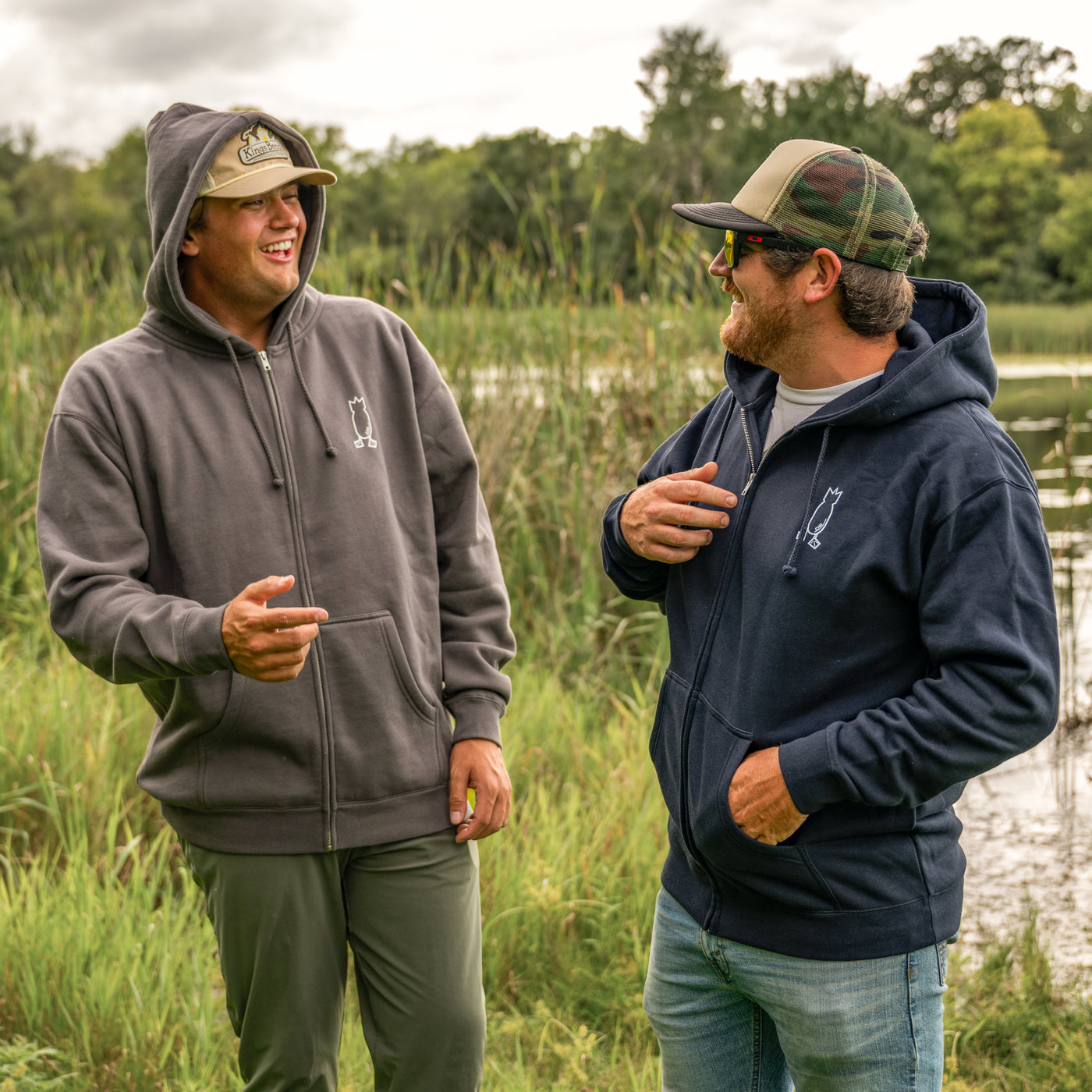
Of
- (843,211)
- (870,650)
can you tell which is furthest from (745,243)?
(870,650)

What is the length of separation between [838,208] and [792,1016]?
120cm

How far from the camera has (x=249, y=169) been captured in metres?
2.04

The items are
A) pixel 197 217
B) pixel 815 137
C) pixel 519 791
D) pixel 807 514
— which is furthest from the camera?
pixel 815 137

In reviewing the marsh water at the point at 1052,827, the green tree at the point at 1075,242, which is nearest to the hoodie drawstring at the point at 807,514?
the marsh water at the point at 1052,827

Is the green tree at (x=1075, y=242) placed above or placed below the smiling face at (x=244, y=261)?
above

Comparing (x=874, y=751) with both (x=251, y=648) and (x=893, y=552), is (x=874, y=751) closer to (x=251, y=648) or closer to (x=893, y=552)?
(x=893, y=552)

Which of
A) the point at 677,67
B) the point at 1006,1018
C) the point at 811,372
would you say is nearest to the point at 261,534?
the point at 811,372

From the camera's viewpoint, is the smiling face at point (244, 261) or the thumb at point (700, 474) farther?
the smiling face at point (244, 261)

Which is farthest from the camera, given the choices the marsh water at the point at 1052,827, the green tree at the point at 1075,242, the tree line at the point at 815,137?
the green tree at the point at 1075,242

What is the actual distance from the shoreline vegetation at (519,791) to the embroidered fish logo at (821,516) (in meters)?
1.47

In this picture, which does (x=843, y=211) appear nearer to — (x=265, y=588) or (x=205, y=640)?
(x=265, y=588)

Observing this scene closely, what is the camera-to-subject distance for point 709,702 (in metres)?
1.77

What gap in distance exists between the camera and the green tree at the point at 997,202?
158ft

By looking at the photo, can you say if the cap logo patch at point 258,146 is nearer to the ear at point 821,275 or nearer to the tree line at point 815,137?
the ear at point 821,275
